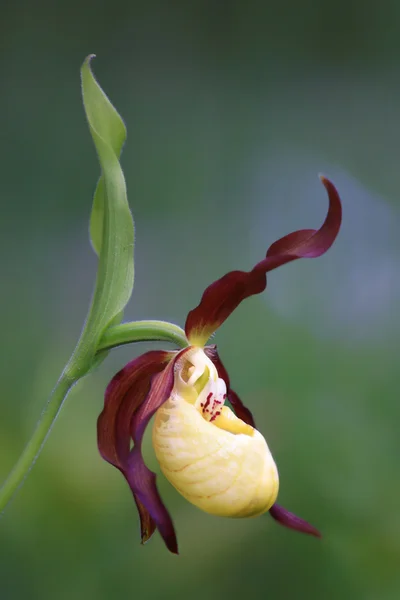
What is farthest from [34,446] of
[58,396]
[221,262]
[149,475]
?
[221,262]

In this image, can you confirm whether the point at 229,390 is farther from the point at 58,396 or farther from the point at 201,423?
the point at 58,396

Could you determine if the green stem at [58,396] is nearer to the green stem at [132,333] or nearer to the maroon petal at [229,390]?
the green stem at [132,333]

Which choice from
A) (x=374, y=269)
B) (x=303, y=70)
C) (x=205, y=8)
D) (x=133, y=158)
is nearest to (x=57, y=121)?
(x=133, y=158)

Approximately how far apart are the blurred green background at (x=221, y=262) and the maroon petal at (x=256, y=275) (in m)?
0.22

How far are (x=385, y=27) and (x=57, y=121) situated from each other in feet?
7.00

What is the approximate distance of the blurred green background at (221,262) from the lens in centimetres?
174

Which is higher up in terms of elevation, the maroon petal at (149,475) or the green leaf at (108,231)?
the green leaf at (108,231)

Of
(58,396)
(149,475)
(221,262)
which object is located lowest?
(149,475)

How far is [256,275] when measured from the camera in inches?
35.9

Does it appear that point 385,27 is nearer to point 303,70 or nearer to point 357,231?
point 303,70

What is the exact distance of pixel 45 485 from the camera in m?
1.71

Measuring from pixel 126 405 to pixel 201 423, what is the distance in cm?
15

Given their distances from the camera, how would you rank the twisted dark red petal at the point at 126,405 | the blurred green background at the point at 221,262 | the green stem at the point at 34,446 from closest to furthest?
the green stem at the point at 34,446 → the twisted dark red petal at the point at 126,405 → the blurred green background at the point at 221,262

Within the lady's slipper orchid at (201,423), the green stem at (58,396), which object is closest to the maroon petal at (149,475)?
the lady's slipper orchid at (201,423)
